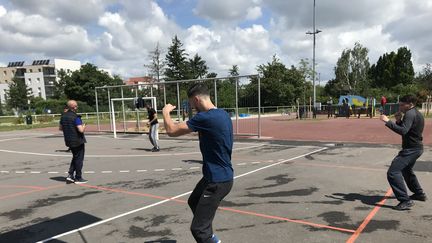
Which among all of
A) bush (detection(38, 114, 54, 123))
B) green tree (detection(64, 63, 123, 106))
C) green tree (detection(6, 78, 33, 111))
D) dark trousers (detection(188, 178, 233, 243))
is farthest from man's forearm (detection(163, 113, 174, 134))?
green tree (detection(6, 78, 33, 111))

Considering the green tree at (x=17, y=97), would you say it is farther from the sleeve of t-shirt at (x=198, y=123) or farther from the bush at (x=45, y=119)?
the sleeve of t-shirt at (x=198, y=123)

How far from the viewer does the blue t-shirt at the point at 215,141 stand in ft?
10.8

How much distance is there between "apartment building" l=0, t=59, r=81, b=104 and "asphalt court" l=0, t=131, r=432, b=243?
10150cm

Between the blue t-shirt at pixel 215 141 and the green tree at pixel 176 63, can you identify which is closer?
the blue t-shirt at pixel 215 141

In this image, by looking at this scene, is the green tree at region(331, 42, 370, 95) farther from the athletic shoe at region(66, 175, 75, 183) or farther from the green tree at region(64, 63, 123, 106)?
the athletic shoe at region(66, 175, 75, 183)

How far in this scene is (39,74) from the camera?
334 ft

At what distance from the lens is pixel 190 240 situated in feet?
14.8

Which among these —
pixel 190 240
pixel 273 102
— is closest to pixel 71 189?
pixel 190 240

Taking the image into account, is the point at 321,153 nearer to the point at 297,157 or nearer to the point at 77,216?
the point at 297,157

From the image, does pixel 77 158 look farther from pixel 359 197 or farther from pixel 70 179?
pixel 359 197

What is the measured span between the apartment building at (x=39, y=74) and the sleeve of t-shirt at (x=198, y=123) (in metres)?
108

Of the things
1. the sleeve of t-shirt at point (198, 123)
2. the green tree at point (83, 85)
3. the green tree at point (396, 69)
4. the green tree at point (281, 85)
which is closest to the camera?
the sleeve of t-shirt at point (198, 123)

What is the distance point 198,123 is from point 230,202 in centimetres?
318

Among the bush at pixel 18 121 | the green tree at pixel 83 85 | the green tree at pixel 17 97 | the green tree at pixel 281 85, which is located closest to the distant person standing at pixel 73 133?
the bush at pixel 18 121
